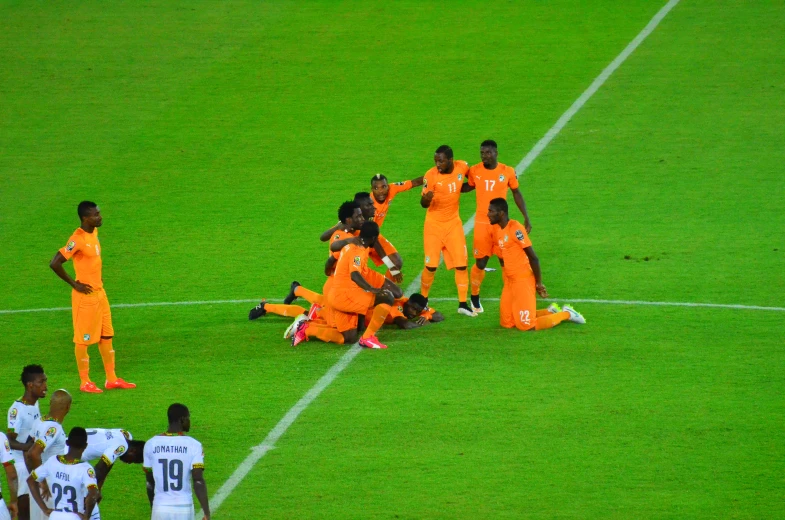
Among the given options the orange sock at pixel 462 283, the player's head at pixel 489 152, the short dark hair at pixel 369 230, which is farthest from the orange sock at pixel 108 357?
the player's head at pixel 489 152

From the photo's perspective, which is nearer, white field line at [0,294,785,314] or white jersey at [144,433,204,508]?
white jersey at [144,433,204,508]

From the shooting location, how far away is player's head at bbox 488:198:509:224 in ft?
45.7

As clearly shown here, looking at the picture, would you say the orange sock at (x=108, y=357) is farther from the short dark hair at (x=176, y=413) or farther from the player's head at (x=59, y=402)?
the short dark hair at (x=176, y=413)

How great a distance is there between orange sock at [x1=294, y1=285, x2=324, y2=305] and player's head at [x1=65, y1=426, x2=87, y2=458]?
568cm

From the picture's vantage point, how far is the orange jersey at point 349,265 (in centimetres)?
1350

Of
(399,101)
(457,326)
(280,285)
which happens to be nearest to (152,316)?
(280,285)

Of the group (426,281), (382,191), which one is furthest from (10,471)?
(426,281)

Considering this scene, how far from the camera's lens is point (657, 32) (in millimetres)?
26594

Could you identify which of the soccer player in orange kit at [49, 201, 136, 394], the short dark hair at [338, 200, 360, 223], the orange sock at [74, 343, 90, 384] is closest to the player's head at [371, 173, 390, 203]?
the short dark hair at [338, 200, 360, 223]

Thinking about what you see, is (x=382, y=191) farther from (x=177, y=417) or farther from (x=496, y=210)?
(x=177, y=417)

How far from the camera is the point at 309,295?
14.6 meters

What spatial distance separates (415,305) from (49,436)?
18.8ft

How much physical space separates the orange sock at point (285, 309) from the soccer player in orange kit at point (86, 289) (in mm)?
2602

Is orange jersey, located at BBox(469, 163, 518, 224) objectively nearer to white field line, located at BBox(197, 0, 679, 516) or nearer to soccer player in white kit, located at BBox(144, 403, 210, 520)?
white field line, located at BBox(197, 0, 679, 516)
